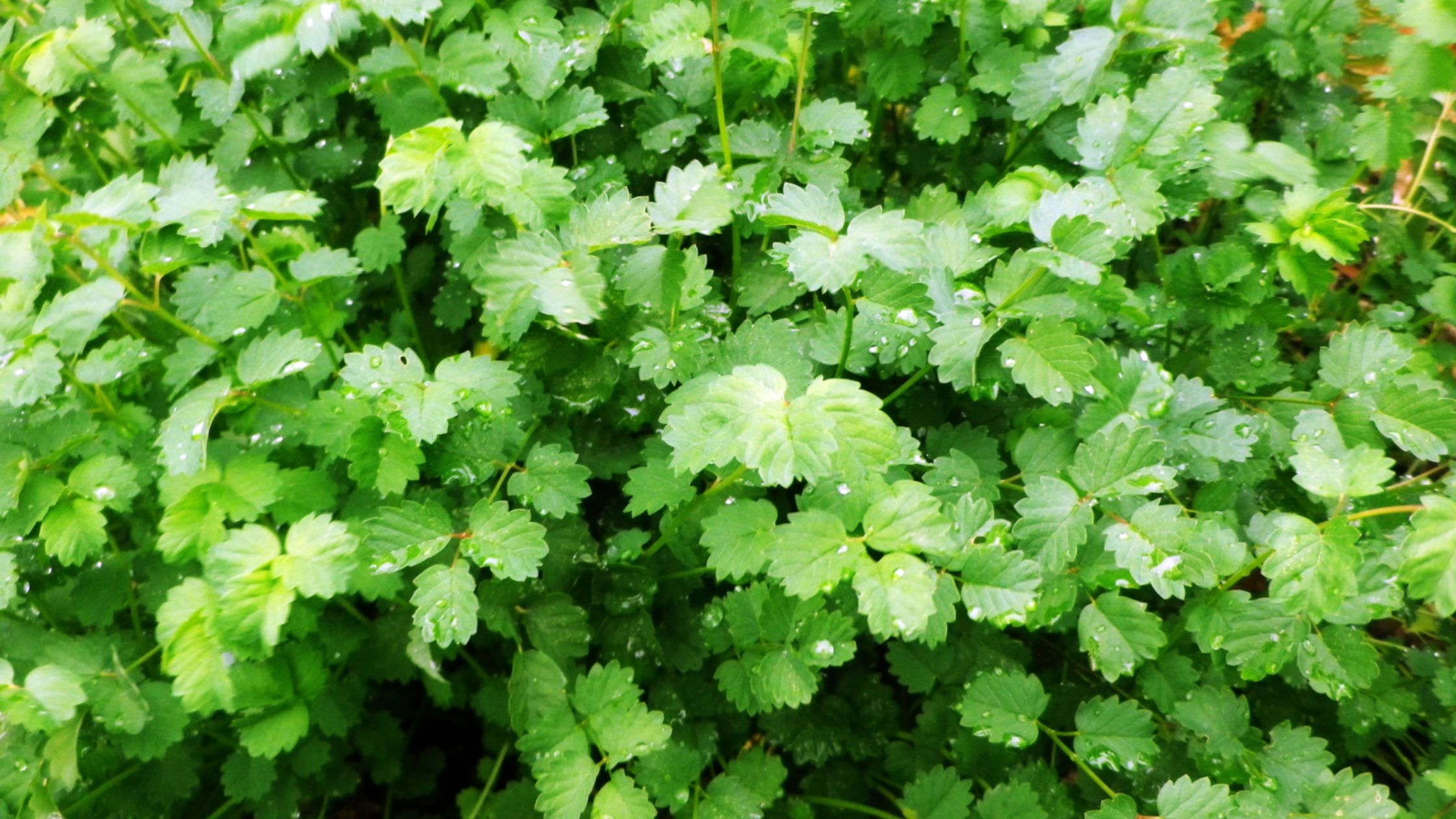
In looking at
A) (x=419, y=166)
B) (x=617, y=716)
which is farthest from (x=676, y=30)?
(x=617, y=716)

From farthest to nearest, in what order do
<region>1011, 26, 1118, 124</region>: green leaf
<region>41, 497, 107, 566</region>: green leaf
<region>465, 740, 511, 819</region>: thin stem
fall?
<region>465, 740, 511, 819</region>: thin stem < <region>1011, 26, 1118, 124</region>: green leaf < <region>41, 497, 107, 566</region>: green leaf

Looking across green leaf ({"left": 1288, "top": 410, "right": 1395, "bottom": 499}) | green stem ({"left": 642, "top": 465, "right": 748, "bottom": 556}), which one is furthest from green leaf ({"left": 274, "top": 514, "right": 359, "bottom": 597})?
green leaf ({"left": 1288, "top": 410, "right": 1395, "bottom": 499})

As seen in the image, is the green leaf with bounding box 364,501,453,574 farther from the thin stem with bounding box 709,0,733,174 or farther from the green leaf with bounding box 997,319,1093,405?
the green leaf with bounding box 997,319,1093,405

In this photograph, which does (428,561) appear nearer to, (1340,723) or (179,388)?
(179,388)

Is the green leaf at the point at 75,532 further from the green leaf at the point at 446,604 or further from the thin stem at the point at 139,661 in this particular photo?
the green leaf at the point at 446,604

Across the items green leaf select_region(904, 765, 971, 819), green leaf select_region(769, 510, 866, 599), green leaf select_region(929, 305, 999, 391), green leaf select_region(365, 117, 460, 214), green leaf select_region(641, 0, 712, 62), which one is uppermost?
green leaf select_region(641, 0, 712, 62)

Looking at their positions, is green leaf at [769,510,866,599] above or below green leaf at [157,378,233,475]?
below

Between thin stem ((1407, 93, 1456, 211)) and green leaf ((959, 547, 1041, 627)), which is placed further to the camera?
thin stem ((1407, 93, 1456, 211))

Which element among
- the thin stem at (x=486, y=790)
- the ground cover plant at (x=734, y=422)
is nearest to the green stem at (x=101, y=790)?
the ground cover plant at (x=734, y=422)

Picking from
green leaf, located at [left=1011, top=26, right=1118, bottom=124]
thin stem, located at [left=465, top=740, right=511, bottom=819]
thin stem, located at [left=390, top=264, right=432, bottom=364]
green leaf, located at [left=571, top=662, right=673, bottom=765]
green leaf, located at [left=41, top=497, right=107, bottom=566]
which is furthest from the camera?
thin stem, located at [left=390, top=264, right=432, bottom=364]
